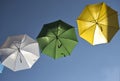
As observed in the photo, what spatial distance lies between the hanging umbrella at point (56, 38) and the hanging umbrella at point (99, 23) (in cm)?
18

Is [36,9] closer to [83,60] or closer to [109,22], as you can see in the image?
[83,60]

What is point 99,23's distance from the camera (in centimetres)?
304

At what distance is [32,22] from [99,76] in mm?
1453

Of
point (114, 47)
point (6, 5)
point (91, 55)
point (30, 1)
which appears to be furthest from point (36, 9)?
point (114, 47)

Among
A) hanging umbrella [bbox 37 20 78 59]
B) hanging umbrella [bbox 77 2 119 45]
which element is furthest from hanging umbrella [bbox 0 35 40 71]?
hanging umbrella [bbox 77 2 119 45]

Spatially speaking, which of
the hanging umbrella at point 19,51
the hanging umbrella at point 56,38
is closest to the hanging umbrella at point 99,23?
the hanging umbrella at point 56,38

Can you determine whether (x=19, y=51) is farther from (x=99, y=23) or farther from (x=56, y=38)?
(x=99, y=23)

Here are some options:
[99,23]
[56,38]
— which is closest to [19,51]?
[56,38]

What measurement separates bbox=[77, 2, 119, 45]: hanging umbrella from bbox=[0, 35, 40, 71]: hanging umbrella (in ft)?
2.46

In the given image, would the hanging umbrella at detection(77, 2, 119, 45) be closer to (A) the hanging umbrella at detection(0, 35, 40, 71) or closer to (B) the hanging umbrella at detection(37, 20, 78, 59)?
(B) the hanging umbrella at detection(37, 20, 78, 59)

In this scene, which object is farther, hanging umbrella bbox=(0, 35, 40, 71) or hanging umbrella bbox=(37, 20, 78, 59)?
hanging umbrella bbox=(0, 35, 40, 71)

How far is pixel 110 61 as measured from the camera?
371 centimetres

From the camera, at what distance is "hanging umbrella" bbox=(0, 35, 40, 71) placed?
128 inches

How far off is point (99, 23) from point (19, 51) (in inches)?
47.0
